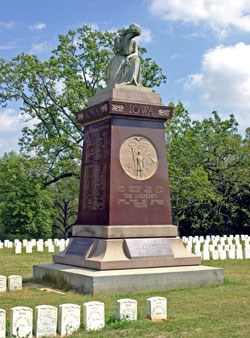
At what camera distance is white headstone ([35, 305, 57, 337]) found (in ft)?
21.9

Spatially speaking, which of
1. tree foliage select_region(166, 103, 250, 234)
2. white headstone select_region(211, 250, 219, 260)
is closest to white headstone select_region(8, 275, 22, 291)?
white headstone select_region(211, 250, 219, 260)

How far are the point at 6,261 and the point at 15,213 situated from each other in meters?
20.9

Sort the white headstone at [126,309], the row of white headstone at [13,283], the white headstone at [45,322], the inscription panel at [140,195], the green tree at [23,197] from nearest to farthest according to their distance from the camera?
the white headstone at [45,322] < the white headstone at [126,309] < the row of white headstone at [13,283] < the inscription panel at [140,195] < the green tree at [23,197]

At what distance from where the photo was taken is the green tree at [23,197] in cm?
2628

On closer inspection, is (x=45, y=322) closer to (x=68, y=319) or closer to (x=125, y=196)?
(x=68, y=319)

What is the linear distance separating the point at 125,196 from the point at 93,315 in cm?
453

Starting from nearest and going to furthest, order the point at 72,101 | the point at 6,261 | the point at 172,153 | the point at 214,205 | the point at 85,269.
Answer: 1. the point at 85,269
2. the point at 6,261
3. the point at 72,101
4. the point at 172,153
5. the point at 214,205

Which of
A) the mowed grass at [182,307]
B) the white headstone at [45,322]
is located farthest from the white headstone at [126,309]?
the white headstone at [45,322]

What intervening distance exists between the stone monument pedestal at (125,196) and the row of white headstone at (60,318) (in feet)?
10.4

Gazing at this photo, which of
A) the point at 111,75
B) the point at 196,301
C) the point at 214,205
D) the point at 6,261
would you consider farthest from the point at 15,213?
the point at 196,301

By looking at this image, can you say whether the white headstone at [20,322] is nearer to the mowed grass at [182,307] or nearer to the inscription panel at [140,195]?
the mowed grass at [182,307]

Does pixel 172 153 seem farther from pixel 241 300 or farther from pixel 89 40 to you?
pixel 241 300

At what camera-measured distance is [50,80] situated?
1066 inches

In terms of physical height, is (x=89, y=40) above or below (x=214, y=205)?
above
